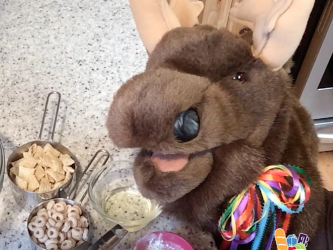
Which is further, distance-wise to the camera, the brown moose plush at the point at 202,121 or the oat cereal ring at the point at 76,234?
the oat cereal ring at the point at 76,234

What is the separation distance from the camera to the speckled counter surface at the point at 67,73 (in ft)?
1.97

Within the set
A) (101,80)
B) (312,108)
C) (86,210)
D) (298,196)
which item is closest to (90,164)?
(86,210)

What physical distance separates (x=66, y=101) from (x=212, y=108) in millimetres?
386

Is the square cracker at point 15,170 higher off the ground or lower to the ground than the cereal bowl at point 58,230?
higher

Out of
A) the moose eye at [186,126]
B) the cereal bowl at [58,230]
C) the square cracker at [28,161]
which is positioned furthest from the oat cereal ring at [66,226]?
the moose eye at [186,126]

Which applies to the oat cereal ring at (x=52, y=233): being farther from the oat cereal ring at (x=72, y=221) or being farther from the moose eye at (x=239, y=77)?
the moose eye at (x=239, y=77)

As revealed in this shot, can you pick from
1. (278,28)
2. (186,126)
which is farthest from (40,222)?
(278,28)

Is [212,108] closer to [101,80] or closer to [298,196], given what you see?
[298,196]

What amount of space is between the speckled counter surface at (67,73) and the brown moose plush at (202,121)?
16cm

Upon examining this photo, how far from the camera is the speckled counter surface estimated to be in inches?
23.7

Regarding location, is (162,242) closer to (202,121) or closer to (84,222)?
(84,222)

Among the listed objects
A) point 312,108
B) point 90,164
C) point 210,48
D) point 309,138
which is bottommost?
point 312,108

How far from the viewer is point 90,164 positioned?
0.64 m

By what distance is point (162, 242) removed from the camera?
552 millimetres
